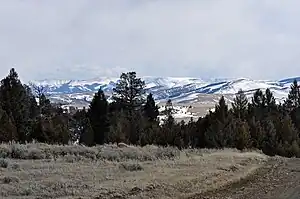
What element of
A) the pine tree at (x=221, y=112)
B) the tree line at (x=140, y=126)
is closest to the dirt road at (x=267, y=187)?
the tree line at (x=140, y=126)

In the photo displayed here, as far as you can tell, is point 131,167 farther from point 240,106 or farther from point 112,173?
point 240,106

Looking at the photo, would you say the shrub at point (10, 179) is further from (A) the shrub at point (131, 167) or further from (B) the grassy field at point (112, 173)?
(A) the shrub at point (131, 167)

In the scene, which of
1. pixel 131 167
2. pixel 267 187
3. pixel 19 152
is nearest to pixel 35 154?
pixel 19 152

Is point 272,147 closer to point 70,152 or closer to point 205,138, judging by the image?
point 205,138

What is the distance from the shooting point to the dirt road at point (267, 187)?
1511cm

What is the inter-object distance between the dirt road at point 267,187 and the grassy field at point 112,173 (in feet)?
1.50

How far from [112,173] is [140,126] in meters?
41.1

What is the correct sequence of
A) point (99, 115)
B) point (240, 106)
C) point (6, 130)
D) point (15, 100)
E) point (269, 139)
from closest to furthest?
point (6, 130)
point (269, 139)
point (15, 100)
point (99, 115)
point (240, 106)

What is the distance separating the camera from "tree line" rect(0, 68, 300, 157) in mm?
45938

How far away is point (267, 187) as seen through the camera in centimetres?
1689

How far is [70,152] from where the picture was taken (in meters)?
25.6

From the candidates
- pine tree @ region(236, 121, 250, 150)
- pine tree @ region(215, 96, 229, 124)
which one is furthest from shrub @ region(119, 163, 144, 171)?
pine tree @ region(215, 96, 229, 124)

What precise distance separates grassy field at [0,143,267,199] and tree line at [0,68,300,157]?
18.0 m

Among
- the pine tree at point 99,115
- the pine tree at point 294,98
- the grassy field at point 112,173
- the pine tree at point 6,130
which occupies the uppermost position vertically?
the pine tree at point 294,98
